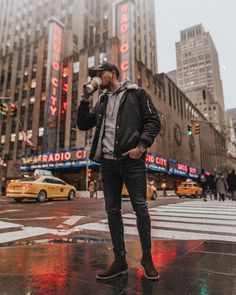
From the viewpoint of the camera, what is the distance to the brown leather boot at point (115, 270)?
2.11 meters

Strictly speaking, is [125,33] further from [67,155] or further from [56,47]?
[67,155]

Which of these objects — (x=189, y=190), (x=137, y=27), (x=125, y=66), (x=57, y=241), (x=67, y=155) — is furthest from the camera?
(x=137, y=27)

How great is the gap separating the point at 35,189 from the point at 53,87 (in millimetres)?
27813

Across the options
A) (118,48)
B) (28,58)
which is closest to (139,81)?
(118,48)

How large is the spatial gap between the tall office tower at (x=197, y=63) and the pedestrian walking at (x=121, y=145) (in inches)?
6357

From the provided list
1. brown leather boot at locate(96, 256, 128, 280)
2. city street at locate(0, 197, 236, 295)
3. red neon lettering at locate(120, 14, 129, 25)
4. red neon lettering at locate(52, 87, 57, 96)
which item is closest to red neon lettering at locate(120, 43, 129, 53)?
red neon lettering at locate(120, 14, 129, 25)

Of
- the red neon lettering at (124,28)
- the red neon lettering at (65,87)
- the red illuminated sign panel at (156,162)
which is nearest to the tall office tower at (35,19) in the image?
the red neon lettering at (65,87)

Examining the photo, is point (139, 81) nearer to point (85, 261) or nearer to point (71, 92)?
point (71, 92)

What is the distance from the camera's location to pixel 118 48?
127 feet

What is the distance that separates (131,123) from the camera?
2465 mm

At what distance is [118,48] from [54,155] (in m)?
19.9

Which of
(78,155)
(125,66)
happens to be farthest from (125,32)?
(78,155)

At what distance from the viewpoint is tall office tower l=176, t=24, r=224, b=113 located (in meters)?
158

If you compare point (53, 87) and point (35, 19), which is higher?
point (35, 19)
